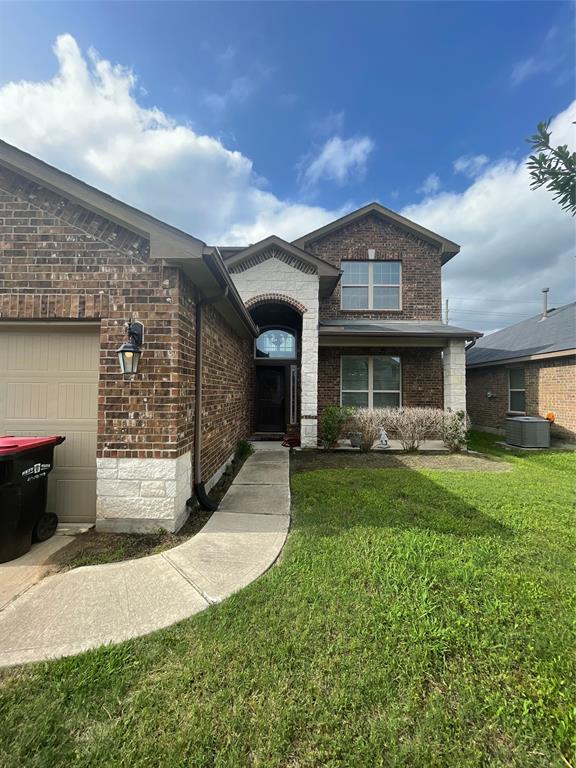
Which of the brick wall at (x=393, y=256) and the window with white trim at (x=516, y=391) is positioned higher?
the brick wall at (x=393, y=256)

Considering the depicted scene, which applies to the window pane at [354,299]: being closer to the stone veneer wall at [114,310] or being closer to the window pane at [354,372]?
the window pane at [354,372]

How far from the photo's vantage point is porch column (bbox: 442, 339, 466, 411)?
9.17 metres

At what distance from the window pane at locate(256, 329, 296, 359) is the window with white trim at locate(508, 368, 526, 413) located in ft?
26.7

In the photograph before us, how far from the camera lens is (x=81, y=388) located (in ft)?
12.6

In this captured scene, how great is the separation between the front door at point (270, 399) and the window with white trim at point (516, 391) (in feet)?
27.5

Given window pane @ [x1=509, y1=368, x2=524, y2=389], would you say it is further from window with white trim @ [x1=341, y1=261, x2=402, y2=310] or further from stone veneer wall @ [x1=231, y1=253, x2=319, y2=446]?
stone veneer wall @ [x1=231, y1=253, x2=319, y2=446]

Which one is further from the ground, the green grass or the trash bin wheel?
the trash bin wheel

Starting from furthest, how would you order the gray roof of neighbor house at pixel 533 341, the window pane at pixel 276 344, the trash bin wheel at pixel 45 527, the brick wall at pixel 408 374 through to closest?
the window pane at pixel 276 344 → the brick wall at pixel 408 374 → the gray roof of neighbor house at pixel 533 341 → the trash bin wheel at pixel 45 527

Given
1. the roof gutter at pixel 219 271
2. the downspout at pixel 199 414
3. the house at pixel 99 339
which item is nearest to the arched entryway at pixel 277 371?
the roof gutter at pixel 219 271

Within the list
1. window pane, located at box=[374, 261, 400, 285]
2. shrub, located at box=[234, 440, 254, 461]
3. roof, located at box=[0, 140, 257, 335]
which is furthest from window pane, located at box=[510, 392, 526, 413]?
roof, located at box=[0, 140, 257, 335]

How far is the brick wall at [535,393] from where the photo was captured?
9492 millimetres

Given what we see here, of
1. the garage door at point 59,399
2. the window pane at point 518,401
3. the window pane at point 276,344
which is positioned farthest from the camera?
the window pane at point 518,401

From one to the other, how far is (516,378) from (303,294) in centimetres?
869

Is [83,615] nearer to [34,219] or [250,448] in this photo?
[34,219]
